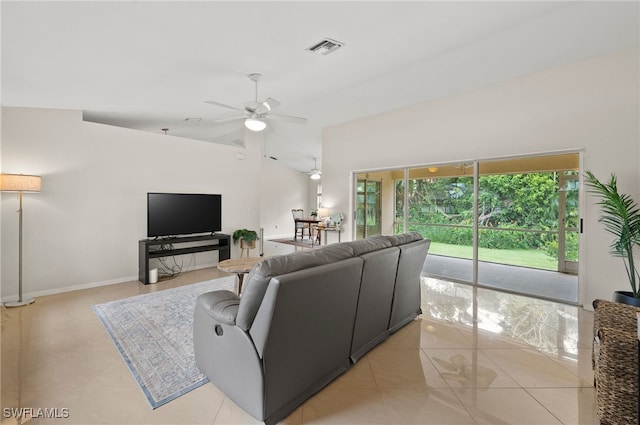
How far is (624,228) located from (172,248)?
6.24 metres

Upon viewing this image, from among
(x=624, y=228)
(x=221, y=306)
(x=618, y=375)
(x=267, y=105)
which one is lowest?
(x=618, y=375)

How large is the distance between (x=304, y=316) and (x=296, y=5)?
8.33ft

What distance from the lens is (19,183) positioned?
138 inches

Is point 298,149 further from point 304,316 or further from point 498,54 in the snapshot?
point 304,316

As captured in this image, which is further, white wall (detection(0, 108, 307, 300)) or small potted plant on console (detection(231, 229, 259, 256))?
small potted plant on console (detection(231, 229, 259, 256))

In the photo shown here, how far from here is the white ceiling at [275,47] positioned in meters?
2.54

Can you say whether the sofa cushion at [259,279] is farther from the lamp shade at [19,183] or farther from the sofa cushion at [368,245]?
the lamp shade at [19,183]

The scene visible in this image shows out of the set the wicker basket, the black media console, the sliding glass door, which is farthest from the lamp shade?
the wicker basket

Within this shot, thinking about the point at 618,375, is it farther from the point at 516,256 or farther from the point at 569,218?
the point at 516,256

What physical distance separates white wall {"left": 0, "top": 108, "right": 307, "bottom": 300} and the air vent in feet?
11.2

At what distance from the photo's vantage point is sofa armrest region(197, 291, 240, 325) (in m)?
1.78

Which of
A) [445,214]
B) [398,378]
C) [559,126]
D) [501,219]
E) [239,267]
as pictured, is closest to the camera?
[398,378]

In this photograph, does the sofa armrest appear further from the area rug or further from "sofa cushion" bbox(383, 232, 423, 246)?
"sofa cushion" bbox(383, 232, 423, 246)

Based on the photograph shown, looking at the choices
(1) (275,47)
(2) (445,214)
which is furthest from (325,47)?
(2) (445,214)
